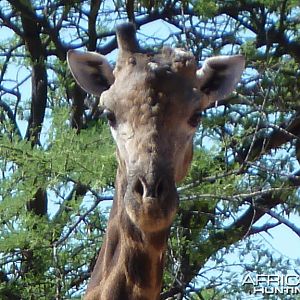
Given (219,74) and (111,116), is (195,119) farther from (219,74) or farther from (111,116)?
(219,74)

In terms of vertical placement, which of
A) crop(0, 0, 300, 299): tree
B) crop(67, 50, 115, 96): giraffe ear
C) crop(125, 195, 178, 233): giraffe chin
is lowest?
crop(125, 195, 178, 233): giraffe chin

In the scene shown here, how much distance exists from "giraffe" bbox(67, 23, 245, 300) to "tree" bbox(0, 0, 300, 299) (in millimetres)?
3184

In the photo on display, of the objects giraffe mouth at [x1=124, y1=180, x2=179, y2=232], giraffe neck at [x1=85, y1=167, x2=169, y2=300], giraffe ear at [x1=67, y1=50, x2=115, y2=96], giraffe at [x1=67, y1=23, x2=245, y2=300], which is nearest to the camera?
giraffe mouth at [x1=124, y1=180, x2=179, y2=232]

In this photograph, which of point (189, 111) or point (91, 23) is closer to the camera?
point (189, 111)

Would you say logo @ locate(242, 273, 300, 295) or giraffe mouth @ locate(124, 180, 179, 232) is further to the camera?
logo @ locate(242, 273, 300, 295)

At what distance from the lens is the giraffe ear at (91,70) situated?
6.39 m

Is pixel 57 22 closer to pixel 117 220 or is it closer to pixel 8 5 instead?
pixel 8 5

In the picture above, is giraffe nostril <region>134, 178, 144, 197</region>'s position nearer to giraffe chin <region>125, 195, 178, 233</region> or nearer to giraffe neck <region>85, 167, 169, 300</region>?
giraffe chin <region>125, 195, 178, 233</region>

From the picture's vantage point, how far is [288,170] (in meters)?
11.5

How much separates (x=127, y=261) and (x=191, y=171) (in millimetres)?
4325

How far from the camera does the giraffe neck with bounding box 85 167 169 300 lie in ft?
19.1

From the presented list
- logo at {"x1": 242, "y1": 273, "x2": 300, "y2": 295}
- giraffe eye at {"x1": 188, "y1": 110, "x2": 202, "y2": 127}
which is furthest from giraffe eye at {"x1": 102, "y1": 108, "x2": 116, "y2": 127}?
logo at {"x1": 242, "y1": 273, "x2": 300, "y2": 295}

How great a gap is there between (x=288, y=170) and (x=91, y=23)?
2.98m

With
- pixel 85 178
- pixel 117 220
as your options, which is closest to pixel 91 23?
pixel 85 178
